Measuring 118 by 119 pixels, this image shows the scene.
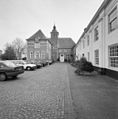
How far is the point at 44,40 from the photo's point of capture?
3578 centimetres

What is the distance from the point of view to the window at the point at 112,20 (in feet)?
25.7

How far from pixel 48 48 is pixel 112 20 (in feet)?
104

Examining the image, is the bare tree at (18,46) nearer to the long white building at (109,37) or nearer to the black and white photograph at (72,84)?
the black and white photograph at (72,84)

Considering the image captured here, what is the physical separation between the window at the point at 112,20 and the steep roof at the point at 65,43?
40726 millimetres

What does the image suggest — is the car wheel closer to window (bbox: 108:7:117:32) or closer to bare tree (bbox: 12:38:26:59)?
window (bbox: 108:7:117:32)

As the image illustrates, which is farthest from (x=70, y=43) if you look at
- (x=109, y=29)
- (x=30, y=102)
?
(x=30, y=102)

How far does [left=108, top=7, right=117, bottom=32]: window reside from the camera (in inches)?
309

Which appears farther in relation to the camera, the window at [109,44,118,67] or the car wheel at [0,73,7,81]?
the car wheel at [0,73,7,81]

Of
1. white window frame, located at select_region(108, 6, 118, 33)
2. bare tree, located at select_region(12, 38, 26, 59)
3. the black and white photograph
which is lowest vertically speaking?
the black and white photograph

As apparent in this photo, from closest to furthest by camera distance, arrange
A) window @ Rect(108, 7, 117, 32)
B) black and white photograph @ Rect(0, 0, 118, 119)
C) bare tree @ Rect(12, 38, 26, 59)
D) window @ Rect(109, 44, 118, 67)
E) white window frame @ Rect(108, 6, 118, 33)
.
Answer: black and white photograph @ Rect(0, 0, 118, 119) → white window frame @ Rect(108, 6, 118, 33) → window @ Rect(108, 7, 117, 32) → window @ Rect(109, 44, 118, 67) → bare tree @ Rect(12, 38, 26, 59)

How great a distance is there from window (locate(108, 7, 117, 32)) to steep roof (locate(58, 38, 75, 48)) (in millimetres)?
40726

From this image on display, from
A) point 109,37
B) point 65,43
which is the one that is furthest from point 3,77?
point 65,43

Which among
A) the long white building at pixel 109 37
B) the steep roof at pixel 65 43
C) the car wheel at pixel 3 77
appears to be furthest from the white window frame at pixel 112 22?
the steep roof at pixel 65 43

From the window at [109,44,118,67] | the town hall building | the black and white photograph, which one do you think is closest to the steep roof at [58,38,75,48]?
the town hall building
